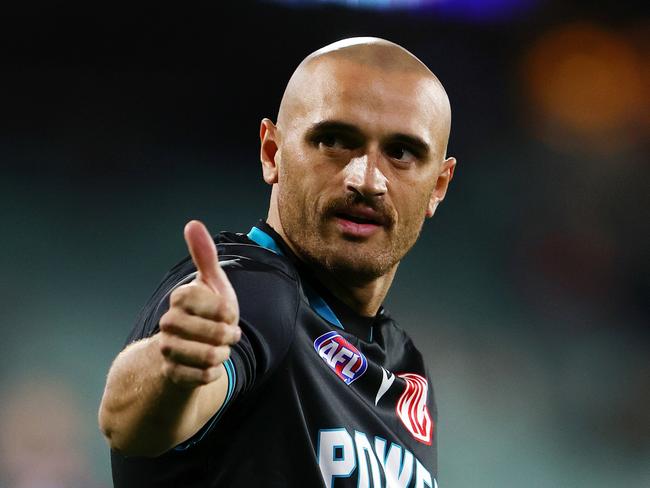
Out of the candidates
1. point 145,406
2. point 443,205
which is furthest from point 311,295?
point 443,205

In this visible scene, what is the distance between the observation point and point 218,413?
3.70ft

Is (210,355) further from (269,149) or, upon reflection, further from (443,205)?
(443,205)

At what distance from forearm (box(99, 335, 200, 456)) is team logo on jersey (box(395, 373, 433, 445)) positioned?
0.71 meters

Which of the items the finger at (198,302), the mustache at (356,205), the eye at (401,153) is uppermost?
the eye at (401,153)

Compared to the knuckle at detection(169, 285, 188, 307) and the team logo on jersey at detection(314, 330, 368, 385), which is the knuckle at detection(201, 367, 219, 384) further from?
the team logo on jersey at detection(314, 330, 368, 385)

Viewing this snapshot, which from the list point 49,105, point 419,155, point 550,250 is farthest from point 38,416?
point 419,155

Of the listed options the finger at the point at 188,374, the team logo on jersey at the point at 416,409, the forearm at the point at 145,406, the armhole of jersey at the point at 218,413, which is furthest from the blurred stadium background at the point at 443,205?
the finger at the point at 188,374

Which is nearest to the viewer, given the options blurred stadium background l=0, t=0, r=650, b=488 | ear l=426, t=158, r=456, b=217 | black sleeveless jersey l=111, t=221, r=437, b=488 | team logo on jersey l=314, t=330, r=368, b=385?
black sleeveless jersey l=111, t=221, r=437, b=488

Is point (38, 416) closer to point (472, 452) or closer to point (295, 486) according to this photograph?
point (472, 452)

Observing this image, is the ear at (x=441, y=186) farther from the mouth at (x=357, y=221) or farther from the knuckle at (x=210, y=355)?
the knuckle at (x=210, y=355)

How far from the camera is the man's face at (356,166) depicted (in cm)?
154

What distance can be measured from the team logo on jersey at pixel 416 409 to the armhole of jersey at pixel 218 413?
1.93ft

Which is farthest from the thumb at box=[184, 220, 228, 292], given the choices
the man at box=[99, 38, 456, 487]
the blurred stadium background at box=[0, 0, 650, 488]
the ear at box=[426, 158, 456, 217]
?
the blurred stadium background at box=[0, 0, 650, 488]

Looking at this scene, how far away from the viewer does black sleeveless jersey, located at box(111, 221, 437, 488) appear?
1.22 m
